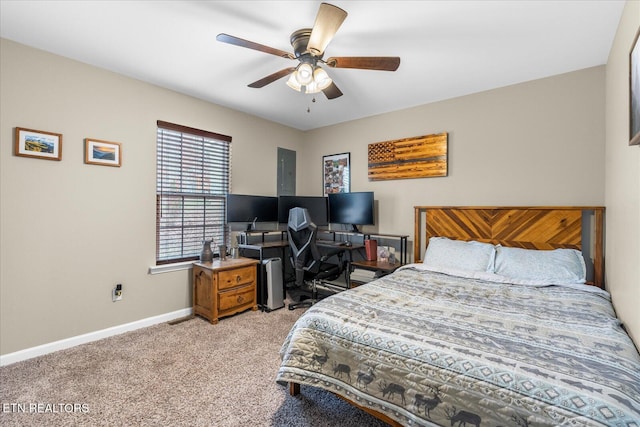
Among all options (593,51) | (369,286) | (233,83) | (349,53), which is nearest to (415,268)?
(369,286)

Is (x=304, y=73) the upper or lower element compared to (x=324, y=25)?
lower

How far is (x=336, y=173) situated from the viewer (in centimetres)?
448

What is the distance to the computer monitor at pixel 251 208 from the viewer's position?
3646 millimetres

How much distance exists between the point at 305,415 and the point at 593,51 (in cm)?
357

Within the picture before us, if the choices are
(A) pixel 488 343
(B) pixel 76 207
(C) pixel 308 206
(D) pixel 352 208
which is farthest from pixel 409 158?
(B) pixel 76 207

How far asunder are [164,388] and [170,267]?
1526 mm

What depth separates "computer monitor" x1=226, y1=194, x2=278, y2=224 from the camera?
12.0 feet

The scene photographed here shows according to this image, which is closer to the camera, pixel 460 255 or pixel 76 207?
pixel 76 207

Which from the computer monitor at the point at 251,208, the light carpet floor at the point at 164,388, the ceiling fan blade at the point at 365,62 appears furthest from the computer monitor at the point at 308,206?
the ceiling fan blade at the point at 365,62

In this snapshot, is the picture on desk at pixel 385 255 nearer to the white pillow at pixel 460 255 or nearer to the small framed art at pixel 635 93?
the white pillow at pixel 460 255

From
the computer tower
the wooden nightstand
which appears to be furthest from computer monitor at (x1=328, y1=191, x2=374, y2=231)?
the wooden nightstand

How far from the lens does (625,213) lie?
179cm

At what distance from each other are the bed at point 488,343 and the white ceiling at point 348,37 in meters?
1.48

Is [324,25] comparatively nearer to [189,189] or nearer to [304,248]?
[304,248]
